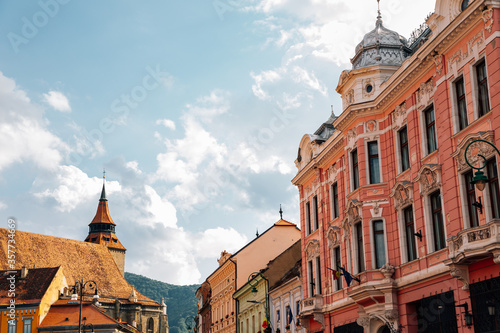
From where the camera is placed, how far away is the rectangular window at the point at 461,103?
67.9 ft

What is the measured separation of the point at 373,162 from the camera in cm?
2683

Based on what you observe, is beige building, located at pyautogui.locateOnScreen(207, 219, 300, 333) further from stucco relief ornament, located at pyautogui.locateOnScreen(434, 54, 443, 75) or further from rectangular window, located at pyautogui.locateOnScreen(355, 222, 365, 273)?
stucco relief ornament, located at pyautogui.locateOnScreen(434, 54, 443, 75)

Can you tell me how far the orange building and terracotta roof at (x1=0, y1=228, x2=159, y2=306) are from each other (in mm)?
80225

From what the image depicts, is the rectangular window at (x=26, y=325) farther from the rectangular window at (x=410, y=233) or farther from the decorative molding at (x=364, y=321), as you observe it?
the rectangular window at (x=410, y=233)

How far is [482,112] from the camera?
1962 centimetres

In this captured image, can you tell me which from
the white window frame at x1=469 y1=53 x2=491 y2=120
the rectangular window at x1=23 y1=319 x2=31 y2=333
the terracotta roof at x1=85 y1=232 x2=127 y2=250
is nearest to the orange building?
the white window frame at x1=469 y1=53 x2=491 y2=120

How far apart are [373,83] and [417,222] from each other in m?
7.22

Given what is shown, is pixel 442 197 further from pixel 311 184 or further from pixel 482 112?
pixel 311 184

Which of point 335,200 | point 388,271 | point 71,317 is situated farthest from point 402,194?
point 71,317

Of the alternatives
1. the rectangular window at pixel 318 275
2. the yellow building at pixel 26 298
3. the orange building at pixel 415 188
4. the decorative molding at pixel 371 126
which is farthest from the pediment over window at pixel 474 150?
the yellow building at pixel 26 298

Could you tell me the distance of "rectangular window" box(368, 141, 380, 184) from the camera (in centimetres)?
2659

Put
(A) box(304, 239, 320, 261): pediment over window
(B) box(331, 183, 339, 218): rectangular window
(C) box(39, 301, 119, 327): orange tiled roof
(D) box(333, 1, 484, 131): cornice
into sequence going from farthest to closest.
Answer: (C) box(39, 301, 119, 327): orange tiled roof, (A) box(304, 239, 320, 261): pediment over window, (B) box(331, 183, 339, 218): rectangular window, (D) box(333, 1, 484, 131): cornice

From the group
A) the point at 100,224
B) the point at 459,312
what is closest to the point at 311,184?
the point at 459,312

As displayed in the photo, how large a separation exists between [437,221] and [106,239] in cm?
11846
